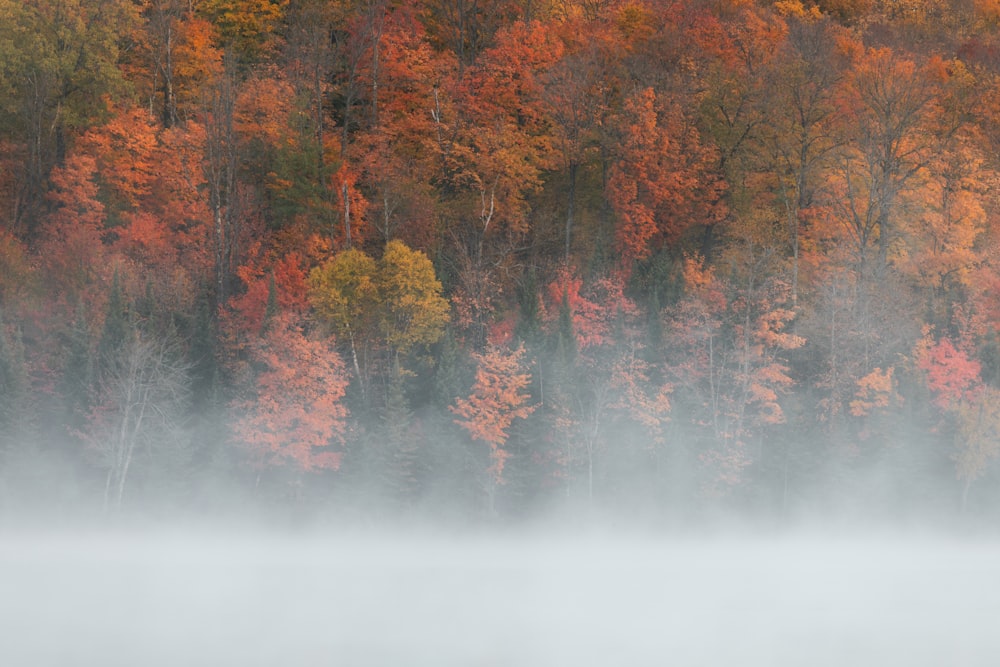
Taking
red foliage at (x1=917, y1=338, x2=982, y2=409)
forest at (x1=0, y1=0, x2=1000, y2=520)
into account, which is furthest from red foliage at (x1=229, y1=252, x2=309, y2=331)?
red foliage at (x1=917, y1=338, x2=982, y2=409)

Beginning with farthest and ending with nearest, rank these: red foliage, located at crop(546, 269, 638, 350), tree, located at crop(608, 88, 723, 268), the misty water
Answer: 1. tree, located at crop(608, 88, 723, 268)
2. red foliage, located at crop(546, 269, 638, 350)
3. the misty water

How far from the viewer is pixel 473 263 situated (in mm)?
110125

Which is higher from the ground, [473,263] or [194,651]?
[473,263]

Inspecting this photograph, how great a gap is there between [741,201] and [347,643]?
40.1 metres

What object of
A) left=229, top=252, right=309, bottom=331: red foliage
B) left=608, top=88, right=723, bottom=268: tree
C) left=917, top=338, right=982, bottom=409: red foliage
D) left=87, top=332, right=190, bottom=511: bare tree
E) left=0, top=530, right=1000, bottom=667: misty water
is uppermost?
left=608, top=88, right=723, bottom=268: tree

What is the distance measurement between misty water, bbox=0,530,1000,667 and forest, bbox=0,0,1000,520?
7.65 feet

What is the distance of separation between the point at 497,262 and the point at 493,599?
77.4 ft

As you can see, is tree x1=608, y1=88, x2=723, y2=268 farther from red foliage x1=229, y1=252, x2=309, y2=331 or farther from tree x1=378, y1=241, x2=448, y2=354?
red foliage x1=229, y1=252, x2=309, y2=331

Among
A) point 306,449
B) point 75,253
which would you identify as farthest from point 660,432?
point 75,253

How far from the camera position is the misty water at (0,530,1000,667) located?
86.2 m

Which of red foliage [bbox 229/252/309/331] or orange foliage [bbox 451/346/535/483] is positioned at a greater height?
red foliage [bbox 229/252/309/331]

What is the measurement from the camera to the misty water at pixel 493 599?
283ft

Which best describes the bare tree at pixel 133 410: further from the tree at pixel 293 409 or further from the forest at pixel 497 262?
the tree at pixel 293 409

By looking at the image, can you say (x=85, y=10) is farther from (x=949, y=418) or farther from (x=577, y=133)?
(x=949, y=418)
